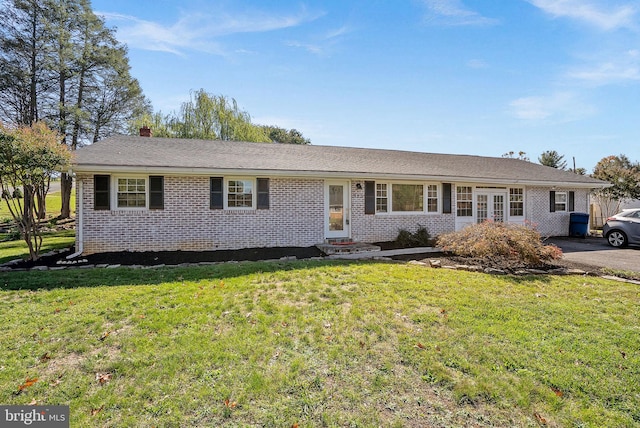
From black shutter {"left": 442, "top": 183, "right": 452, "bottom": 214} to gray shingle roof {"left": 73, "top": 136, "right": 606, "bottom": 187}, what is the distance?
0.49 m

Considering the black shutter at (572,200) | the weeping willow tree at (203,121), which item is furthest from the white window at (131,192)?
the black shutter at (572,200)

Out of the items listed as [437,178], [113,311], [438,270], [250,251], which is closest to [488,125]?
[437,178]

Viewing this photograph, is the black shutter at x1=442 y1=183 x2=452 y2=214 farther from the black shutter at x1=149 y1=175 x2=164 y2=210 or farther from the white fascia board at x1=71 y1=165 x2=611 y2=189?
the black shutter at x1=149 y1=175 x2=164 y2=210

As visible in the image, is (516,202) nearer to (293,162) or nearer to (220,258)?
(293,162)

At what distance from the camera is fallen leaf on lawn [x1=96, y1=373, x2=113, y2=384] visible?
308 cm

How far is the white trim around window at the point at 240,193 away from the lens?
1005 centimetres

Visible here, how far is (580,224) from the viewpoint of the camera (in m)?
14.1

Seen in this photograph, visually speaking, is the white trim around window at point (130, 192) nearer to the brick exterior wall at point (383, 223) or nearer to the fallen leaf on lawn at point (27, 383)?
the brick exterior wall at point (383, 223)

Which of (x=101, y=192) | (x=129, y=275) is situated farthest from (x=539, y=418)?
(x=101, y=192)

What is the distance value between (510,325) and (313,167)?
771 cm

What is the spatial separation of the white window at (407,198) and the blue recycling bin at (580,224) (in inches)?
282

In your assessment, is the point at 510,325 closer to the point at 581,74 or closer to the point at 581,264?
the point at 581,264

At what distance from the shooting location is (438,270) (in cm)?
726
